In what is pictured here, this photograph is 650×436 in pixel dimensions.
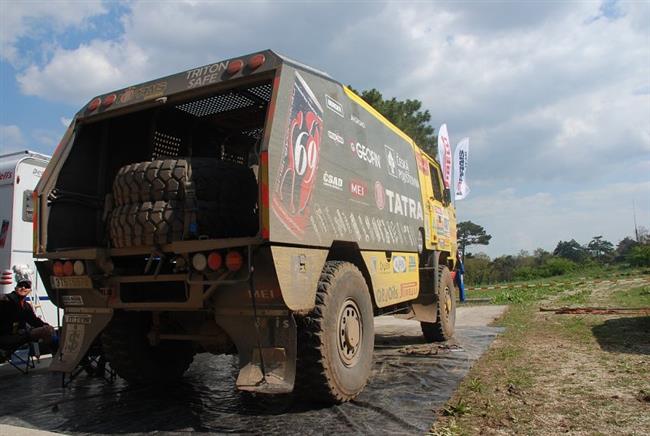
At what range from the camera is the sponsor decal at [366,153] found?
5.29 m

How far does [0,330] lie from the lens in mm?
6414

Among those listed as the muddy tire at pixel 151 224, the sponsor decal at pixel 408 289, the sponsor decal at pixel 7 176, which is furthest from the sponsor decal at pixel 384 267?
the sponsor decal at pixel 7 176

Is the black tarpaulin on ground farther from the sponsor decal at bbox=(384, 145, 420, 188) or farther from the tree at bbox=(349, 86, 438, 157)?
the tree at bbox=(349, 86, 438, 157)

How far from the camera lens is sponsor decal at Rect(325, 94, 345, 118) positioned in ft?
15.8

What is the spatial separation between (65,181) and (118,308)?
1476 mm

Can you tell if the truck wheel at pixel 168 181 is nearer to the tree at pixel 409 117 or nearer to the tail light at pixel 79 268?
the tail light at pixel 79 268

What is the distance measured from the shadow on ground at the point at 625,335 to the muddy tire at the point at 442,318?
2.21 meters

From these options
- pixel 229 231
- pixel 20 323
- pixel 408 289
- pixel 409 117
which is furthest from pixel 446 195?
pixel 409 117

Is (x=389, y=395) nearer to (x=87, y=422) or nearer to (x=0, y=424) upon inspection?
(x=87, y=422)

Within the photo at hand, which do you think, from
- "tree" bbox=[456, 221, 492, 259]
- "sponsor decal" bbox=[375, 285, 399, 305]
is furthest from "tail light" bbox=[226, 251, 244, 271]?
"tree" bbox=[456, 221, 492, 259]

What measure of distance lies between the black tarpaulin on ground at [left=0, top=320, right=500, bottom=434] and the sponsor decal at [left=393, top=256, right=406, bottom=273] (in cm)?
118

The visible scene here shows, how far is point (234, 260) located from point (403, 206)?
11.3 feet

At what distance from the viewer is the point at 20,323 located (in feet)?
21.7

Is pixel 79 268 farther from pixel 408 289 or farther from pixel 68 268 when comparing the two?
pixel 408 289
